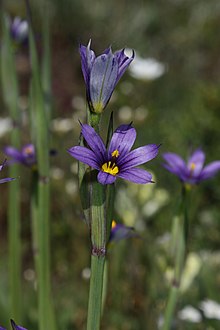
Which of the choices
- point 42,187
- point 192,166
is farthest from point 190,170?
point 42,187

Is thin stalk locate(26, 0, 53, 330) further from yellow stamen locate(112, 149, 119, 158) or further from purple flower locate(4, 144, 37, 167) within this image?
yellow stamen locate(112, 149, 119, 158)

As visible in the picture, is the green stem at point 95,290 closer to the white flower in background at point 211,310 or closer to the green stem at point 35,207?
the green stem at point 35,207

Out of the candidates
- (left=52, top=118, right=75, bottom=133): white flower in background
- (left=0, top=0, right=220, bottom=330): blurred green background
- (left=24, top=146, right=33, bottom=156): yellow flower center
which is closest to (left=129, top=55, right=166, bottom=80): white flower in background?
(left=0, top=0, right=220, bottom=330): blurred green background

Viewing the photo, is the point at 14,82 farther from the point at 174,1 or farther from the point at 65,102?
the point at 174,1

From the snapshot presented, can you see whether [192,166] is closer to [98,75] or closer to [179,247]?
[179,247]

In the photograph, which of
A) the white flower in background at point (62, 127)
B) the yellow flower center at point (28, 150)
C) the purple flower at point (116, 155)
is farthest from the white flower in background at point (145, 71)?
the purple flower at point (116, 155)

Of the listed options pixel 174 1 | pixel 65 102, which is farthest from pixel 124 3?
pixel 65 102
